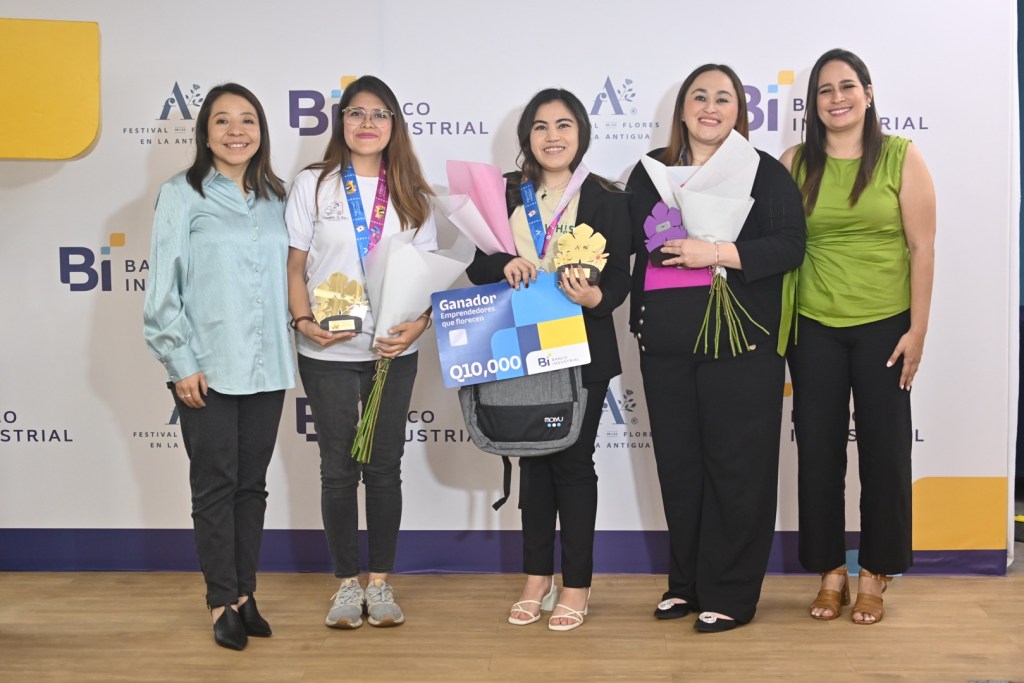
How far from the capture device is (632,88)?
3.38m

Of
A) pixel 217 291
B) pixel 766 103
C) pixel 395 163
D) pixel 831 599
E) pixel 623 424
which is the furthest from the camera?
pixel 623 424

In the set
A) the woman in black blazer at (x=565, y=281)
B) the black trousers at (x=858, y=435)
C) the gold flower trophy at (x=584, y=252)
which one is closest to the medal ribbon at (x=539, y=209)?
the woman in black blazer at (x=565, y=281)

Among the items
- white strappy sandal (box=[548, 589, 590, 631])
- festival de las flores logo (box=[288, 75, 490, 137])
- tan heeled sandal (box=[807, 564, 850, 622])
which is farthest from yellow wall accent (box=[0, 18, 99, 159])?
tan heeled sandal (box=[807, 564, 850, 622])

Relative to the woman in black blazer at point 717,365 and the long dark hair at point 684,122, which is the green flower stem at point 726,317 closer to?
the woman in black blazer at point 717,365

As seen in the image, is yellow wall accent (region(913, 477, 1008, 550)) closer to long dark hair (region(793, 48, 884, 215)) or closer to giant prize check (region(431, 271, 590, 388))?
long dark hair (region(793, 48, 884, 215))

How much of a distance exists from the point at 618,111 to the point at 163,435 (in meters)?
1.98

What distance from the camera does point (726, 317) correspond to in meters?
2.71

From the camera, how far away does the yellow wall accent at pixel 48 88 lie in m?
3.40

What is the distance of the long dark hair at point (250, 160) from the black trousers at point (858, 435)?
1.59 metres

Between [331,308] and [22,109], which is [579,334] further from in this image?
[22,109]

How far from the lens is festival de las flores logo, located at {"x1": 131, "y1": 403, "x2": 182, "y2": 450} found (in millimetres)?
3529

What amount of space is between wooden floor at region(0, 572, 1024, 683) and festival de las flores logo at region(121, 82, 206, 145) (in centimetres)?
155

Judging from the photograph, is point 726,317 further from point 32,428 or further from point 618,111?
point 32,428

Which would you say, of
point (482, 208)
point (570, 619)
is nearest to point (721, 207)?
point (482, 208)
